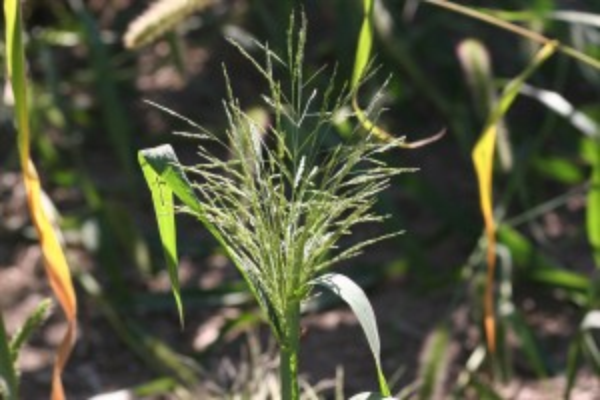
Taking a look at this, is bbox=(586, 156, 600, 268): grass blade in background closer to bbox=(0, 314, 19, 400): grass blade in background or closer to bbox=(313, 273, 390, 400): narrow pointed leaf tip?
bbox=(313, 273, 390, 400): narrow pointed leaf tip

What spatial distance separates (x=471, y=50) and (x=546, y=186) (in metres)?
0.53

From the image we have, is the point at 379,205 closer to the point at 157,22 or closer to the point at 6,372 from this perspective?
the point at 157,22

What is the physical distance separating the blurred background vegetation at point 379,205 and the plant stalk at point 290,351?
48 cm

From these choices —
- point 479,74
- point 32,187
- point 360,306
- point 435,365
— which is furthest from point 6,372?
point 479,74

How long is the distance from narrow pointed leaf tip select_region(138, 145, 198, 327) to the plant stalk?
83 mm

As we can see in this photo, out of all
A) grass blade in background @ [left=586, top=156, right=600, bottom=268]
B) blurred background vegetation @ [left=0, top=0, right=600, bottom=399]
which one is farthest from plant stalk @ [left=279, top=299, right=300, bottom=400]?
grass blade in background @ [left=586, top=156, right=600, bottom=268]

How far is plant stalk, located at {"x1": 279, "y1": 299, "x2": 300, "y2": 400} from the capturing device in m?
1.05

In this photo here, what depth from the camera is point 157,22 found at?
1.30 meters

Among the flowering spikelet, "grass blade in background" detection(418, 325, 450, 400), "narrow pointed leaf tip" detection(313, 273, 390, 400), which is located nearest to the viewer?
"narrow pointed leaf tip" detection(313, 273, 390, 400)

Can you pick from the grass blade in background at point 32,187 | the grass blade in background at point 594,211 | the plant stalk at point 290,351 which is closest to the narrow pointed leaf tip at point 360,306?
the plant stalk at point 290,351

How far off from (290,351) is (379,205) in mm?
1048

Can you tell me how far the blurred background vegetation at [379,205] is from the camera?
1.89m

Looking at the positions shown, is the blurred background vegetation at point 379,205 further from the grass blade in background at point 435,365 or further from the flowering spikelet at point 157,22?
the flowering spikelet at point 157,22

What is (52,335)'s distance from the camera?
206 cm
